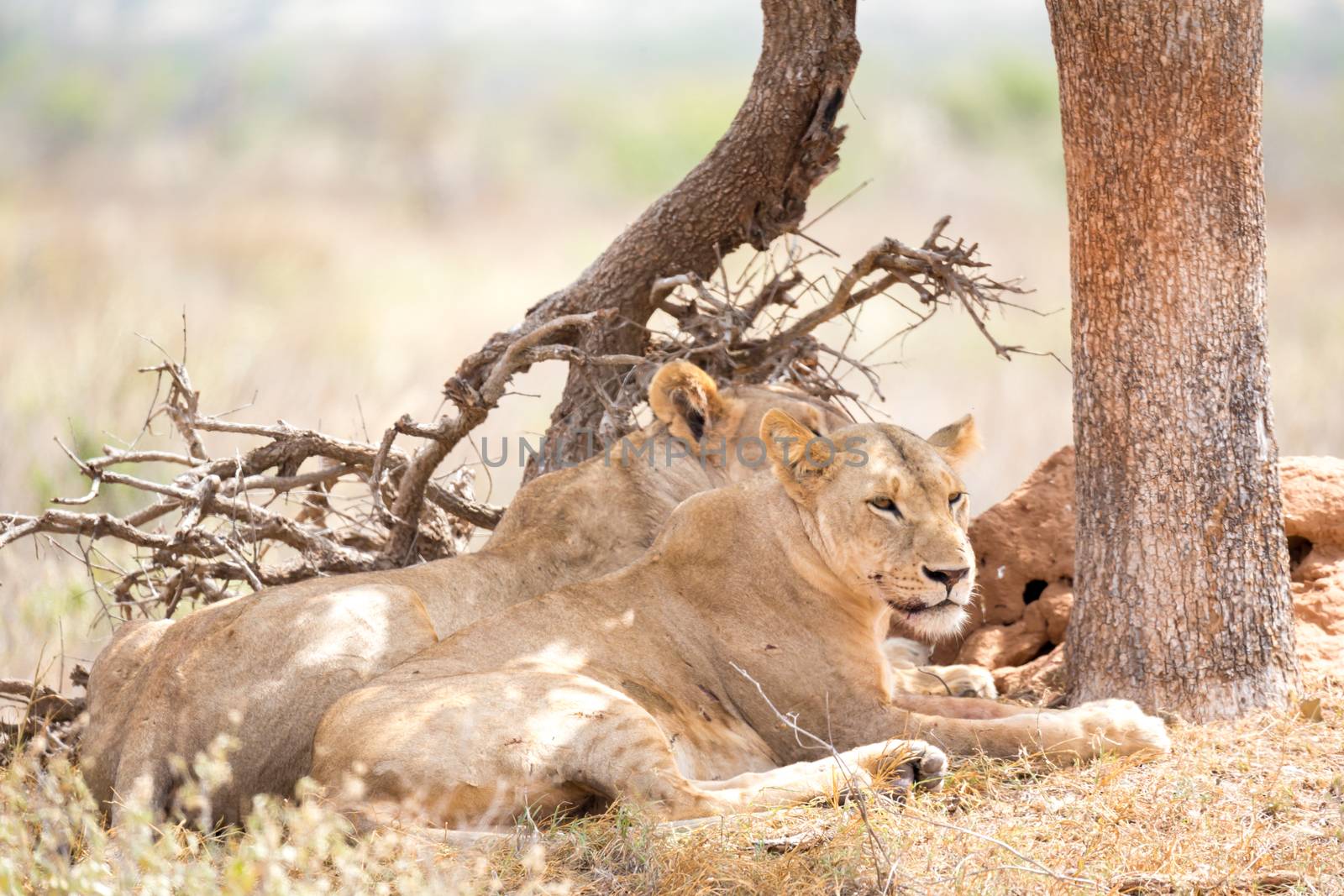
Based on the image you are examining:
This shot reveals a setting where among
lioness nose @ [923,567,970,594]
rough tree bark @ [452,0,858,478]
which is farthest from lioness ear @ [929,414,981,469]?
rough tree bark @ [452,0,858,478]

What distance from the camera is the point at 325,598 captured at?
5160mm

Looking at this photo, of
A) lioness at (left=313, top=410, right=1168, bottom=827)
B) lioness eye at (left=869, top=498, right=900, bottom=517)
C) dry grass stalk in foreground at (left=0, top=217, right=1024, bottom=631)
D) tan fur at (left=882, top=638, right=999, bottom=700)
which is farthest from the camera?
dry grass stalk in foreground at (left=0, top=217, right=1024, bottom=631)

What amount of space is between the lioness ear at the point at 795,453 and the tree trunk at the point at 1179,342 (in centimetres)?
106

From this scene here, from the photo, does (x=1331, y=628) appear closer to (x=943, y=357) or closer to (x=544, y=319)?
(x=544, y=319)

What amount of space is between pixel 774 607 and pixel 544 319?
8.02 ft

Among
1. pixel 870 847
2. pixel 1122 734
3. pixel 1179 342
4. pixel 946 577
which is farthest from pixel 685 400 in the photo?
pixel 870 847

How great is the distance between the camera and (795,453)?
196 inches

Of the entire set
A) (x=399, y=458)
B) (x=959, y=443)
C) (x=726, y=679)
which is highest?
(x=959, y=443)

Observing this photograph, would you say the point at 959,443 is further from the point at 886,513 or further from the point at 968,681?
the point at 968,681

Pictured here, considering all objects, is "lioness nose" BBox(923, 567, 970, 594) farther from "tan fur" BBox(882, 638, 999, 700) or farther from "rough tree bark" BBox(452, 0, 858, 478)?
"rough tree bark" BBox(452, 0, 858, 478)

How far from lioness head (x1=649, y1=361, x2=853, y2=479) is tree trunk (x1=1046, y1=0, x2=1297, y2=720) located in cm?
127

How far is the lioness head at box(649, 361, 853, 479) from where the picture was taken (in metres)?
5.98

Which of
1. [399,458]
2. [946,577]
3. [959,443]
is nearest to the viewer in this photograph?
[946,577]

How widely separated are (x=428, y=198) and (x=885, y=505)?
34699 mm
